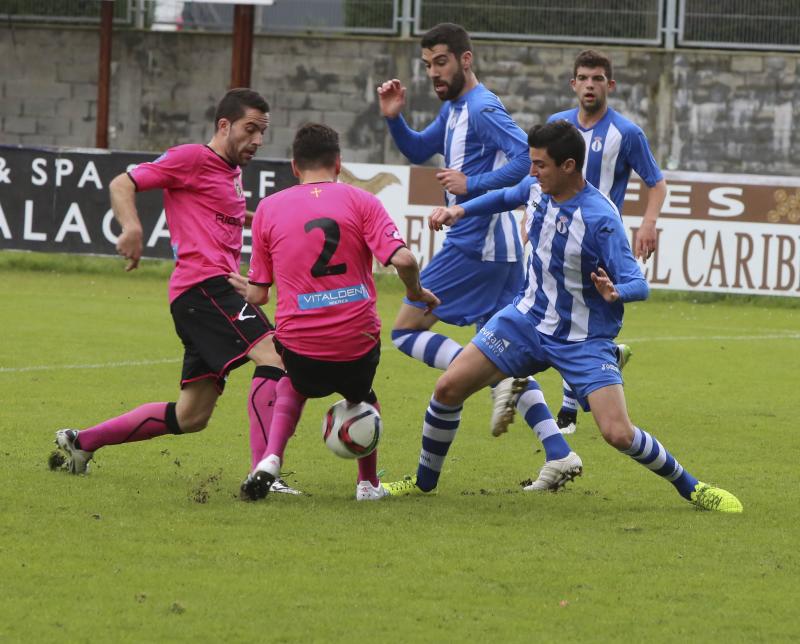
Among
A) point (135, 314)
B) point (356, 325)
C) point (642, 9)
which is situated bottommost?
point (135, 314)

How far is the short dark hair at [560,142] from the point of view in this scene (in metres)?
6.42

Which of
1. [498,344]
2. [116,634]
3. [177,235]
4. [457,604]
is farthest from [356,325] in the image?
[116,634]

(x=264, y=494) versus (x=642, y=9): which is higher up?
(x=642, y=9)

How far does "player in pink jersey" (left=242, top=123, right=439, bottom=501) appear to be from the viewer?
639 centimetres

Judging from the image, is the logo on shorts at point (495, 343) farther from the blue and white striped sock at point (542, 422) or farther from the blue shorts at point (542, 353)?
the blue and white striped sock at point (542, 422)

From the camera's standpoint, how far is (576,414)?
9219 millimetres

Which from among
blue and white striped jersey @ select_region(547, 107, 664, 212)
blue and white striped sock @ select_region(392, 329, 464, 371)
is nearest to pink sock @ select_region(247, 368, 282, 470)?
blue and white striped sock @ select_region(392, 329, 464, 371)

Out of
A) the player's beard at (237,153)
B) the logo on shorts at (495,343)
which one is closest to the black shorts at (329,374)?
the logo on shorts at (495,343)

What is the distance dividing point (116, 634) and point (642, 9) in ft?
68.8

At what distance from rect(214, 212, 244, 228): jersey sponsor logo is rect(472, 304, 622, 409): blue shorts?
4.18ft

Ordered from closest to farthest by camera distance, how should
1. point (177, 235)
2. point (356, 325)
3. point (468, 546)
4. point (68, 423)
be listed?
point (468, 546)
point (356, 325)
point (177, 235)
point (68, 423)

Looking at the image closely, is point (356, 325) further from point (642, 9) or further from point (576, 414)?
point (642, 9)

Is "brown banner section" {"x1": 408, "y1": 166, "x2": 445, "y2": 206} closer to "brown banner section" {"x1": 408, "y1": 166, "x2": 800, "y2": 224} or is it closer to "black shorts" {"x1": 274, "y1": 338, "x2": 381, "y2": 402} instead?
"brown banner section" {"x1": 408, "y1": 166, "x2": 800, "y2": 224}

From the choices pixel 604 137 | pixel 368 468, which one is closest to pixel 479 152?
pixel 604 137
